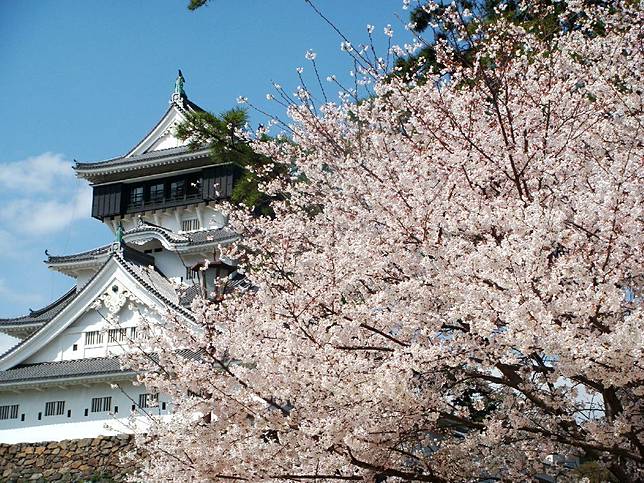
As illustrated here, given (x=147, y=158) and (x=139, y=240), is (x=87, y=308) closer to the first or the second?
(x=139, y=240)

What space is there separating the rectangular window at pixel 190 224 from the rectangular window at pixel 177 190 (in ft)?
3.06

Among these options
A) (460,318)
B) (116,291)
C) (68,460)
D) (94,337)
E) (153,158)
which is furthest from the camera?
(153,158)

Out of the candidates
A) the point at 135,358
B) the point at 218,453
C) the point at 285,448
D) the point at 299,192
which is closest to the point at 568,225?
the point at 285,448

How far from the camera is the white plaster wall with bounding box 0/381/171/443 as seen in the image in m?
18.5

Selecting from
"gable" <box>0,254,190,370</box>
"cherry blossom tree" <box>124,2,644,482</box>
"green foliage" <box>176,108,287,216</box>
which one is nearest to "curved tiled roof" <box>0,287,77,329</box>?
"gable" <box>0,254,190,370</box>

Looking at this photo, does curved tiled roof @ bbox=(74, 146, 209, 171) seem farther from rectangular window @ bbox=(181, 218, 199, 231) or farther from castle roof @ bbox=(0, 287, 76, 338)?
castle roof @ bbox=(0, 287, 76, 338)

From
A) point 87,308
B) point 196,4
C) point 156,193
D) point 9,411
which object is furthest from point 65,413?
point 196,4

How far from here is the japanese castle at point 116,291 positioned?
18.6 meters

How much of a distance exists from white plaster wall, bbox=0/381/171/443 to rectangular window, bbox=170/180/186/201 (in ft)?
28.6

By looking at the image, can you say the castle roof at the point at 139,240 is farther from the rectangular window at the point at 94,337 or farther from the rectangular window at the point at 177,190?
the rectangular window at the point at 94,337

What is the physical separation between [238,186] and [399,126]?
4314 mm

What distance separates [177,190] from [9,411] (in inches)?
381

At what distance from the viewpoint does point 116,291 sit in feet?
67.2

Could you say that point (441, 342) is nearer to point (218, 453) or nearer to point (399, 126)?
point (218, 453)
